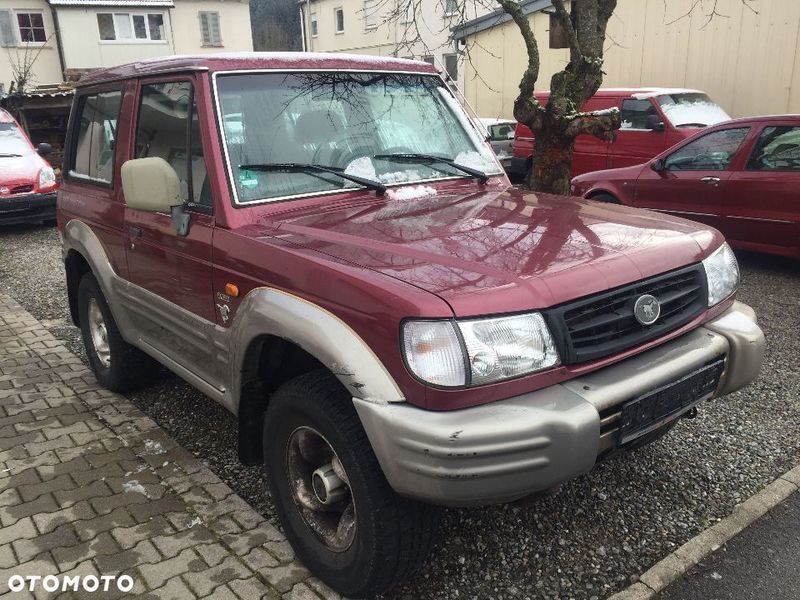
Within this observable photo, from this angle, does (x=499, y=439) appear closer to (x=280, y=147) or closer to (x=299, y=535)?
(x=299, y=535)

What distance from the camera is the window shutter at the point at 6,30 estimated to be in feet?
94.9

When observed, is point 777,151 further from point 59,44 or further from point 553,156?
point 59,44

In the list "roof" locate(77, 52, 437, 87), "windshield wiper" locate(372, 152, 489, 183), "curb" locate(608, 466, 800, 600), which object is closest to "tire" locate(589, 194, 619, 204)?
"roof" locate(77, 52, 437, 87)

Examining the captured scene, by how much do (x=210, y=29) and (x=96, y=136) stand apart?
3116 centimetres

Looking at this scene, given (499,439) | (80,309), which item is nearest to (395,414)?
(499,439)

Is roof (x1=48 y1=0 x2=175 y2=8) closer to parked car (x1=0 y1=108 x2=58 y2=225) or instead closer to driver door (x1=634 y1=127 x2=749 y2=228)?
parked car (x1=0 y1=108 x2=58 y2=225)

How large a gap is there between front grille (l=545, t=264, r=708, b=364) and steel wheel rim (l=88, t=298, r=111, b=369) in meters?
3.29

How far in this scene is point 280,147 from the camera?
304cm

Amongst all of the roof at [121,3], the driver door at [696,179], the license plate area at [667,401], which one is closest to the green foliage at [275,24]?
the roof at [121,3]

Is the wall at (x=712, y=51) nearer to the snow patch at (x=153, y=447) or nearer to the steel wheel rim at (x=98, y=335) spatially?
the steel wheel rim at (x=98, y=335)

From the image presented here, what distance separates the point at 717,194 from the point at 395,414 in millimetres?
6226

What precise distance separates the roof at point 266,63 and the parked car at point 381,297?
0.6 inches

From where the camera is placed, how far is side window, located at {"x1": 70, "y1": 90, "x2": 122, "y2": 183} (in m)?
3.90

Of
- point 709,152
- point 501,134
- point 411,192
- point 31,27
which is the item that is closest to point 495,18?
point 501,134
